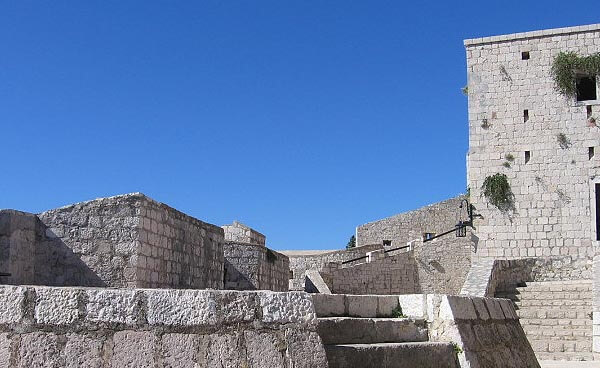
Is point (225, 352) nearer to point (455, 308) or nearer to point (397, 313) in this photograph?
point (397, 313)

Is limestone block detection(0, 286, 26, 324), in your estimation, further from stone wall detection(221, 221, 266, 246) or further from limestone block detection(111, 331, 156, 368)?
stone wall detection(221, 221, 266, 246)

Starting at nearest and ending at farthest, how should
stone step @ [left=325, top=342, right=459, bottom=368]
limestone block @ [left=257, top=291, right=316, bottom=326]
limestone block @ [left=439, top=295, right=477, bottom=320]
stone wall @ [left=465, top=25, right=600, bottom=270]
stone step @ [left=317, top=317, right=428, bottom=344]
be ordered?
1. limestone block @ [left=257, top=291, right=316, bottom=326]
2. stone step @ [left=325, top=342, right=459, bottom=368]
3. stone step @ [left=317, top=317, right=428, bottom=344]
4. limestone block @ [left=439, top=295, right=477, bottom=320]
5. stone wall @ [left=465, top=25, right=600, bottom=270]

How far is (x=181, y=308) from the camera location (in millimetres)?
4699

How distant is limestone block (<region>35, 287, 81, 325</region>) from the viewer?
14.7 feet

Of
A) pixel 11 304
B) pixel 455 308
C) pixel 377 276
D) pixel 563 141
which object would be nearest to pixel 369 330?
pixel 455 308

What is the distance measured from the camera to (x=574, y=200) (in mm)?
23219

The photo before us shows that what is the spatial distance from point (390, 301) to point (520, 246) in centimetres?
1747

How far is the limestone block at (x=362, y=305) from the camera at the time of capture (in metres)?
6.30

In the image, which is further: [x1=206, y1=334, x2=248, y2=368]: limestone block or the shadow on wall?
the shadow on wall

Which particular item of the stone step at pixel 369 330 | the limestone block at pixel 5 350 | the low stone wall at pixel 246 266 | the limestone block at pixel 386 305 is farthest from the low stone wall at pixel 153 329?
the low stone wall at pixel 246 266

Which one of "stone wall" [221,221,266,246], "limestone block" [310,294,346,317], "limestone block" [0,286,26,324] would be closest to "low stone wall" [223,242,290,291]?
"stone wall" [221,221,266,246]

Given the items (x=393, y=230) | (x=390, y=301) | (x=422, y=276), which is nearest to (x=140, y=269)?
(x=390, y=301)

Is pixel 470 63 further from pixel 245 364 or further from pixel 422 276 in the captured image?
pixel 245 364

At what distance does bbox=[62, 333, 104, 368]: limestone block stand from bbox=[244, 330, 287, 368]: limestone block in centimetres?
86
